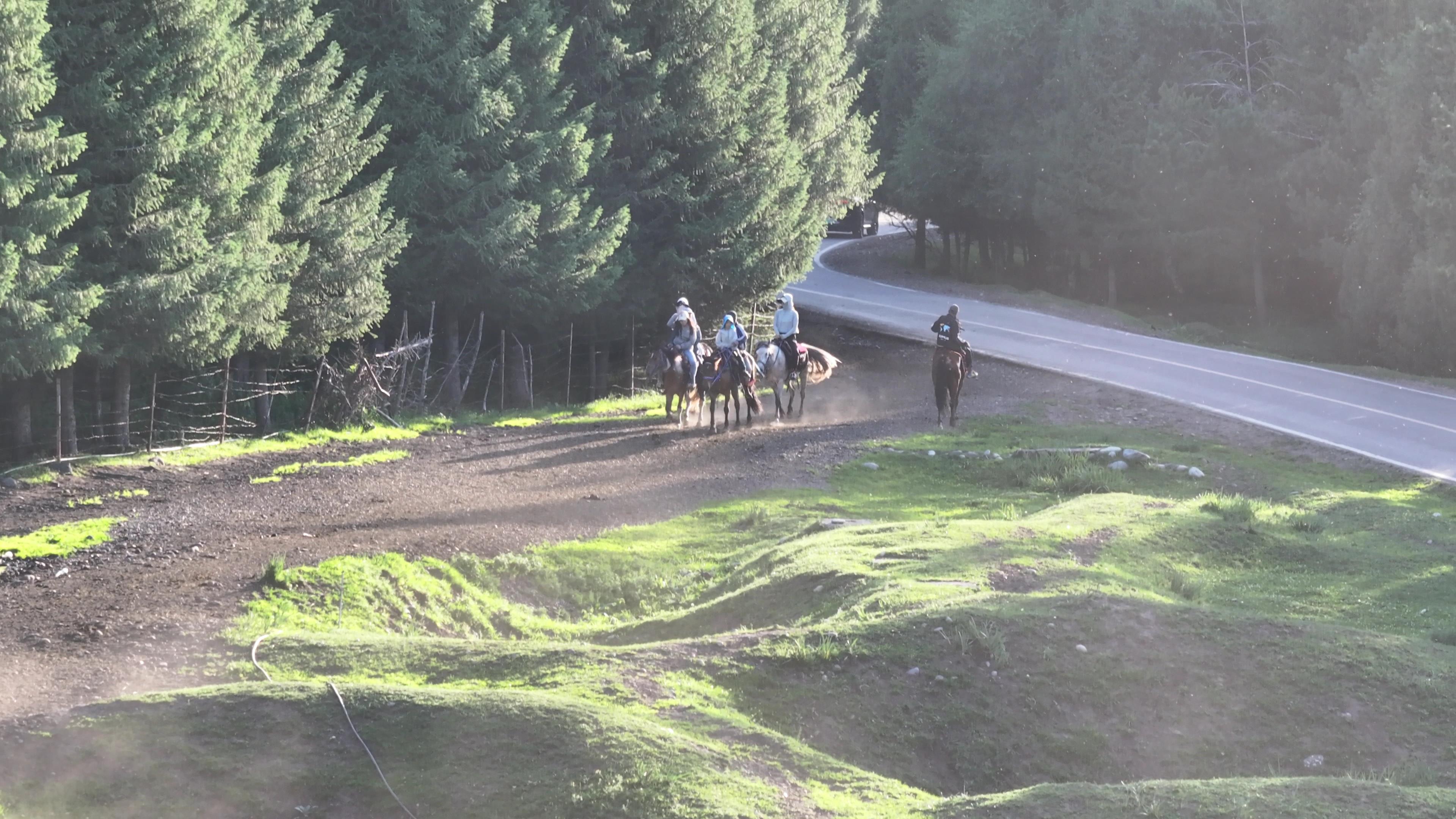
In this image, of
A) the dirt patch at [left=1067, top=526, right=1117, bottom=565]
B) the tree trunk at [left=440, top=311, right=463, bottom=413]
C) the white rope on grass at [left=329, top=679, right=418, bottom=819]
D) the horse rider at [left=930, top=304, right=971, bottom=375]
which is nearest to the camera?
the white rope on grass at [left=329, top=679, right=418, bottom=819]

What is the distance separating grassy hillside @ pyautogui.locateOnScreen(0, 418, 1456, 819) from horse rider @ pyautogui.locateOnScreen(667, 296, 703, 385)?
35.0 ft

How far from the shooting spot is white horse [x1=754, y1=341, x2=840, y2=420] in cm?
2869

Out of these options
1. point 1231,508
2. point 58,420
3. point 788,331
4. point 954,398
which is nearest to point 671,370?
point 788,331

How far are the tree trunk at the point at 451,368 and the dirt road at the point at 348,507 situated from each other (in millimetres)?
2908

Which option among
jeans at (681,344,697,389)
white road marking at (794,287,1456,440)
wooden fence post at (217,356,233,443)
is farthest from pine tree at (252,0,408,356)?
white road marking at (794,287,1456,440)

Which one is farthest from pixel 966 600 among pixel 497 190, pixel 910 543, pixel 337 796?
pixel 497 190

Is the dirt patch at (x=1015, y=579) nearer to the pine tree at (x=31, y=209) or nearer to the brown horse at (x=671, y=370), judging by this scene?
the pine tree at (x=31, y=209)

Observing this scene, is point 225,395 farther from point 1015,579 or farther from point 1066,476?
point 1015,579

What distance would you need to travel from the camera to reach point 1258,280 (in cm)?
5266

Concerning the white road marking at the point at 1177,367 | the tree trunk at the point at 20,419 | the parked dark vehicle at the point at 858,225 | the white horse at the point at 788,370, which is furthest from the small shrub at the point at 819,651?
the parked dark vehicle at the point at 858,225

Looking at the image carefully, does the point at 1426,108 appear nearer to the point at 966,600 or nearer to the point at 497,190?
the point at 497,190

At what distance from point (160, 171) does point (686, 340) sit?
33.0ft

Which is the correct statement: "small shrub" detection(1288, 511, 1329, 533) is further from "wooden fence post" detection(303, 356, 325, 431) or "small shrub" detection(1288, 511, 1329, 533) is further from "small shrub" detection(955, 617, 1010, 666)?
"wooden fence post" detection(303, 356, 325, 431)

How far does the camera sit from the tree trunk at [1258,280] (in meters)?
52.3
